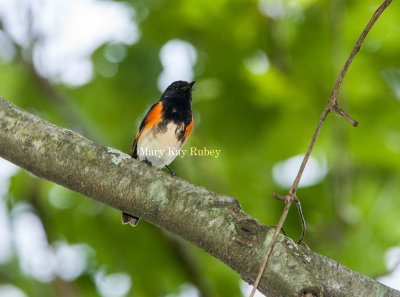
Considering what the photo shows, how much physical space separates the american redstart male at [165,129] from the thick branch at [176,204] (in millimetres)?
2053

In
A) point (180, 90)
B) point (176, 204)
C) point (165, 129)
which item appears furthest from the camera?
point (180, 90)

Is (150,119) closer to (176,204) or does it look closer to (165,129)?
(165,129)

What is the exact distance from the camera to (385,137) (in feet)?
13.7

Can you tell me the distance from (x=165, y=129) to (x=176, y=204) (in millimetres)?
2248

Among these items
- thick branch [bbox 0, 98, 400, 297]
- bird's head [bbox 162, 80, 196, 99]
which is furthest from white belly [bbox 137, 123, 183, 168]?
thick branch [bbox 0, 98, 400, 297]

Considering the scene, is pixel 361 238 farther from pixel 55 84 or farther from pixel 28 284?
pixel 28 284

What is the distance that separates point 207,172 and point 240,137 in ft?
→ 1.55

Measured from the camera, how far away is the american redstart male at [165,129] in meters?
4.41

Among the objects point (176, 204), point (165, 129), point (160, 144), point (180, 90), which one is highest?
point (180, 90)

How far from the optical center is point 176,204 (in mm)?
2215

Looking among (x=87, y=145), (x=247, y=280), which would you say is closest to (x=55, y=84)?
(x=87, y=145)

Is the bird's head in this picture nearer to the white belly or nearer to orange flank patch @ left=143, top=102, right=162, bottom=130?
orange flank patch @ left=143, top=102, right=162, bottom=130

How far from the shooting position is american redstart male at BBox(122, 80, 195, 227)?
4.41 m

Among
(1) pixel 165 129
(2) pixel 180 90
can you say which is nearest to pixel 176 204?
(1) pixel 165 129
